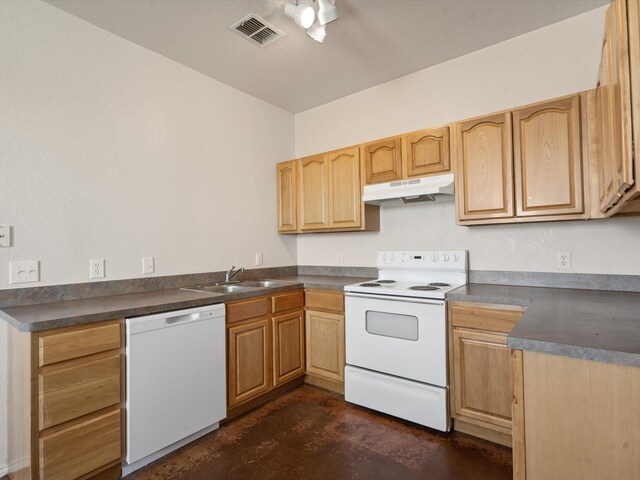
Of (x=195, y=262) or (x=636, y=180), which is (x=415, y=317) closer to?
(x=636, y=180)

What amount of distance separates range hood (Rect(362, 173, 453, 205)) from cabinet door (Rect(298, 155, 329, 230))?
0.47m

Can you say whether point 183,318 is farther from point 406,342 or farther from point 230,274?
point 406,342

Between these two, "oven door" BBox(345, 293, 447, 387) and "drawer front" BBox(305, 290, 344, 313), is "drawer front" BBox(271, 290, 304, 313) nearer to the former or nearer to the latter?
"drawer front" BBox(305, 290, 344, 313)

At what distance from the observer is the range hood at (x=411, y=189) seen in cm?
242

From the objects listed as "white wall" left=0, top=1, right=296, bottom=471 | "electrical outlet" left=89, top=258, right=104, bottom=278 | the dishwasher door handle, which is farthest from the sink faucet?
"electrical outlet" left=89, top=258, right=104, bottom=278

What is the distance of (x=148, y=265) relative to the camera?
8.00ft

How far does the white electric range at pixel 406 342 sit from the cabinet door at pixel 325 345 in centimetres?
14

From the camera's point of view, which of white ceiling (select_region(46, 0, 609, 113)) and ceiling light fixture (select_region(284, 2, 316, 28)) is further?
white ceiling (select_region(46, 0, 609, 113))

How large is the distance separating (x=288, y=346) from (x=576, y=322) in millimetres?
2024

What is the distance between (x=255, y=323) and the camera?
8.20 feet

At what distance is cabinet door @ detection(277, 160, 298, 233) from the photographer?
11.2 ft

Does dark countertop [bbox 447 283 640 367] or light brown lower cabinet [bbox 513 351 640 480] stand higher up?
dark countertop [bbox 447 283 640 367]

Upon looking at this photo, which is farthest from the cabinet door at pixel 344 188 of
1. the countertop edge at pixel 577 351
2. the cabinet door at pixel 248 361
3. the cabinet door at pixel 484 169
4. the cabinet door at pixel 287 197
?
the countertop edge at pixel 577 351

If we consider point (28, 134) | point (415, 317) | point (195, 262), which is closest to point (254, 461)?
point (415, 317)
